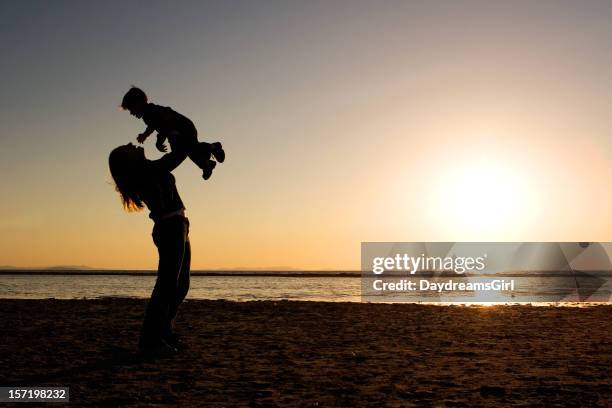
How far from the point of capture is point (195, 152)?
7.68 meters

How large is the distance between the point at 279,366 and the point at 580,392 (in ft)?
11.5

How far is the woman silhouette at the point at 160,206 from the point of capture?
25.6ft

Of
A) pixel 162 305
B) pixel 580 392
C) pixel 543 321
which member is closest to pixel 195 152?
pixel 162 305

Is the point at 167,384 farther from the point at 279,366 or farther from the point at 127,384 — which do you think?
the point at 279,366

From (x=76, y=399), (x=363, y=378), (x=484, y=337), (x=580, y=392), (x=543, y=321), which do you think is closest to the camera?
(x=76, y=399)

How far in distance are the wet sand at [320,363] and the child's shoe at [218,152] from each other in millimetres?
2658

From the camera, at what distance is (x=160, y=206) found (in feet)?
25.8

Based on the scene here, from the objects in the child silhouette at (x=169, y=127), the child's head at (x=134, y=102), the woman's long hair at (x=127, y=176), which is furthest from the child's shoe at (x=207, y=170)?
the child's head at (x=134, y=102)

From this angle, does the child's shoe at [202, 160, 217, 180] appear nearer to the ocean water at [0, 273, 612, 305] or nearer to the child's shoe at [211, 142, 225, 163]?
the child's shoe at [211, 142, 225, 163]

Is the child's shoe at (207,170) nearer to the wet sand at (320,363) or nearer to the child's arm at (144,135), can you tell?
the child's arm at (144,135)

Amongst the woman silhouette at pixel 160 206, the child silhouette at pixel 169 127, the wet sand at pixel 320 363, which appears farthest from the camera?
the woman silhouette at pixel 160 206

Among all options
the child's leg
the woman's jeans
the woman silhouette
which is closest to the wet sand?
the woman's jeans

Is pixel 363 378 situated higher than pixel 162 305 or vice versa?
pixel 162 305

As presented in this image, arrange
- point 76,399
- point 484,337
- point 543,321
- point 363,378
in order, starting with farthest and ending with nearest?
1. point 543,321
2. point 484,337
3. point 363,378
4. point 76,399
